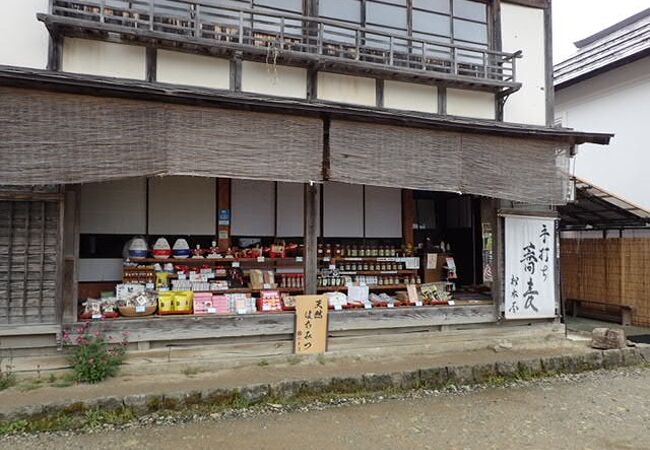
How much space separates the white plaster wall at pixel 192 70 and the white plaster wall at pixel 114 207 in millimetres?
2047

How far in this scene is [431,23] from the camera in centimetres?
960

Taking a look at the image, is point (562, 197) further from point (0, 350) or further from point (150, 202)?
point (0, 350)

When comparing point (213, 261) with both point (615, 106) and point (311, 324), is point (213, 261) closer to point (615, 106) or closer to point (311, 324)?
point (311, 324)

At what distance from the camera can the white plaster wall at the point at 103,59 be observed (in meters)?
7.11

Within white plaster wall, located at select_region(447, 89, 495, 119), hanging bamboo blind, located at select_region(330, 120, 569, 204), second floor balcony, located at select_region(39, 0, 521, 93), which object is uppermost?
second floor balcony, located at select_region(39, 0, 521, 93)

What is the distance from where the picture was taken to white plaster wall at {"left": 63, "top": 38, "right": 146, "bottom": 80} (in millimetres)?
7105

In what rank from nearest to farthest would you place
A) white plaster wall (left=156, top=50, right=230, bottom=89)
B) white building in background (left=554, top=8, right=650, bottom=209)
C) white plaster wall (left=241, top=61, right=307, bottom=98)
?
white plaster wall (left=156, top=50, right=230, bottom=89) < white plaster wall (left=241, top=61, right=307, bottom=98) < white building in background (left=554, top=8, right=650, bottom=209)

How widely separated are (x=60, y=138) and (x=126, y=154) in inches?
32.5

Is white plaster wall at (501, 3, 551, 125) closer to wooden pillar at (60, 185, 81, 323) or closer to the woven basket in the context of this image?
the woven basket

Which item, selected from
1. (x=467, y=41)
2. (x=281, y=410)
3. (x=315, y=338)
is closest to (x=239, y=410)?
(x=281, y=410)

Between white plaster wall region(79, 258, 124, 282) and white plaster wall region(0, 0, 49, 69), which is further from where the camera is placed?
white plaster wall region(79, 258, 124, 282)

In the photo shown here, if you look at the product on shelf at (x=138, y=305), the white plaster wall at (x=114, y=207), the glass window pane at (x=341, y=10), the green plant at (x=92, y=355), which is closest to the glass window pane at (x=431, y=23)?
the glass window pane at (x=341, y=10)

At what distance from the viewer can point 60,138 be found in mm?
6211

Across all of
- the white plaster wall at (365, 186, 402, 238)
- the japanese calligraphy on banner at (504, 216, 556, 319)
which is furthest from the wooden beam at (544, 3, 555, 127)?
the white plaster wall at (365, 186, 402, 238)
